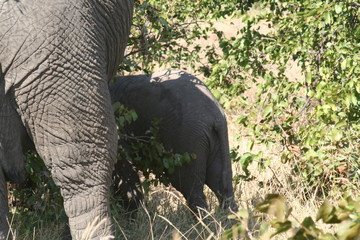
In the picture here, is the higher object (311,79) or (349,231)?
(311,79)

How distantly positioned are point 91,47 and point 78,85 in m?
0.17

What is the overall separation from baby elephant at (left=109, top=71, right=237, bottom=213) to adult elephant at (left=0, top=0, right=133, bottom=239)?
4.77 ft

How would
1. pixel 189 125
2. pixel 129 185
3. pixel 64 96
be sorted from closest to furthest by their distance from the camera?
pixel 64 96 < pixel 189 125 < pixel 129 185

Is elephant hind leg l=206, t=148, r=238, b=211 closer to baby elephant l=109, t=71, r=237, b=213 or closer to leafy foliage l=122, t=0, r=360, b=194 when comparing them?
baby elephant l=109, t=71, r=237, b=213

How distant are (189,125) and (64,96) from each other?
179cm

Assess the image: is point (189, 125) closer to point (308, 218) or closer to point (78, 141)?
point (78, 141)

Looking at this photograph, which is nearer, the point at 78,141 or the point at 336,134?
the point at 78,141

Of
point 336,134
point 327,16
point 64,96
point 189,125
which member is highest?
point 327,16

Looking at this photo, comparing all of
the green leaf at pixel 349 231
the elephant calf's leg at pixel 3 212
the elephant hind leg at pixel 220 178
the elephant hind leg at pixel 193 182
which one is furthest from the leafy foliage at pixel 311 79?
the green leaf at pixel 349 231

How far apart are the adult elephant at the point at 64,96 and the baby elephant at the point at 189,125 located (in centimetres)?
146

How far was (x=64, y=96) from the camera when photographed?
9.27ft

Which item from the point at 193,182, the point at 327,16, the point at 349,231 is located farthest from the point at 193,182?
the point at 349,231

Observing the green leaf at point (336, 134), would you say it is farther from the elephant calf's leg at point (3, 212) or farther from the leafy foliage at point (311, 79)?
the elephant calf's leg at point (3, 212)

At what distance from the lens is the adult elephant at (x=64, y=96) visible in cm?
272
